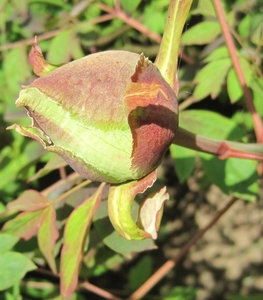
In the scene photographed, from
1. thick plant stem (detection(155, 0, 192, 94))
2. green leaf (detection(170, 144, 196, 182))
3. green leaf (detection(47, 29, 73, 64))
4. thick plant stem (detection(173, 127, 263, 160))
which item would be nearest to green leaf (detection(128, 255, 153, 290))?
green leaf (detection(170, 144, 196, 182))

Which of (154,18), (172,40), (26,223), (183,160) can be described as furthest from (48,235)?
(154,18)

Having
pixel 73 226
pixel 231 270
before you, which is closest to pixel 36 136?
pixel 73 226

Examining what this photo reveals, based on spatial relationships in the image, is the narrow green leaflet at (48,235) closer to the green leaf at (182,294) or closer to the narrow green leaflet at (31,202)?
the narrow green leaflet at (31,202)

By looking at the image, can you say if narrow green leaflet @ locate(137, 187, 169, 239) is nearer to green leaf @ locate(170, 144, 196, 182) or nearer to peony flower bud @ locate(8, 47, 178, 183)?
peony flower bud @ locate(8, 47, 178, 183)

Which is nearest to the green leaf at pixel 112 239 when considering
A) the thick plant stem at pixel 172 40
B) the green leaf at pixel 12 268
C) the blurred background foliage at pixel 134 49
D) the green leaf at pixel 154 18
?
the blurred background foliage at pixel 134 49

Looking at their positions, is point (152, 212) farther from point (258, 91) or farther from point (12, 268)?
point (258, 91)

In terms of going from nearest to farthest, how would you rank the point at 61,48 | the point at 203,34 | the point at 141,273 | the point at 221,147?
the point at 221,147 < the point at 203,34 < the point at 61,48 < the point at 141,273
